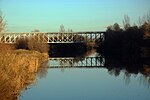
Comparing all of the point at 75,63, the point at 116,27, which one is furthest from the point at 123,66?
the point at 116,27

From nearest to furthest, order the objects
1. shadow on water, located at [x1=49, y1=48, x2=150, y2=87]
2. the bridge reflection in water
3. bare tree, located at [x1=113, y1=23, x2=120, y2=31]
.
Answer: shadow on water, located at [x1=49, y1=48, x2=150, y2=87] < the bridge reflection in water < bare tree, located at [x1=113, y1=23, x2=120, y2=31]

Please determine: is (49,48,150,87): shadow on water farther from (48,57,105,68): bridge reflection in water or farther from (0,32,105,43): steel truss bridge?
(0,32,105,43): steel truss bridge

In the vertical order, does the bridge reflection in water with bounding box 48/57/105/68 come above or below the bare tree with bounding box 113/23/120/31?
below

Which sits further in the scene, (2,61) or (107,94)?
(107,94)

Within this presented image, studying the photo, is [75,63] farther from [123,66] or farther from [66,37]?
[66,37]

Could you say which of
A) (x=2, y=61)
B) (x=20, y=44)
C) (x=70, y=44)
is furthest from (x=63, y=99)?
(x=70, y=44)

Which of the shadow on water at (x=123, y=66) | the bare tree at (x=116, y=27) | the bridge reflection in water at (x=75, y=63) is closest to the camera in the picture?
the shadow on water at (x=123, y=66)

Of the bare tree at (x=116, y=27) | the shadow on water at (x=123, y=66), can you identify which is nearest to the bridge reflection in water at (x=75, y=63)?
the shadow on water at (x=123, y=66)

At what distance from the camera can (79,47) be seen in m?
101

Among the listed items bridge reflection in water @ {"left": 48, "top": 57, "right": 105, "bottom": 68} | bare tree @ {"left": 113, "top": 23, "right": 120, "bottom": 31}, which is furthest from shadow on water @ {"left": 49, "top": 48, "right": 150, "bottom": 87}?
bare tree @ {"left": 113, "top": 23, "right": 120, "bottom": 31}

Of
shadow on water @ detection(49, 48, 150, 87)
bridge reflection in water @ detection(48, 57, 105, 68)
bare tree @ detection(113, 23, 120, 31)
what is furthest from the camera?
bare tree @ detection(113, 23, 120, 31)

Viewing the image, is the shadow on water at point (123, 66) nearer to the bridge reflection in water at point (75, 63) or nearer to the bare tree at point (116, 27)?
the bridge reflection in water at point (75, 63)

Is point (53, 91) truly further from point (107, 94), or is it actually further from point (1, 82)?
point (1, 82)

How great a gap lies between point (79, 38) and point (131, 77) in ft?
240
